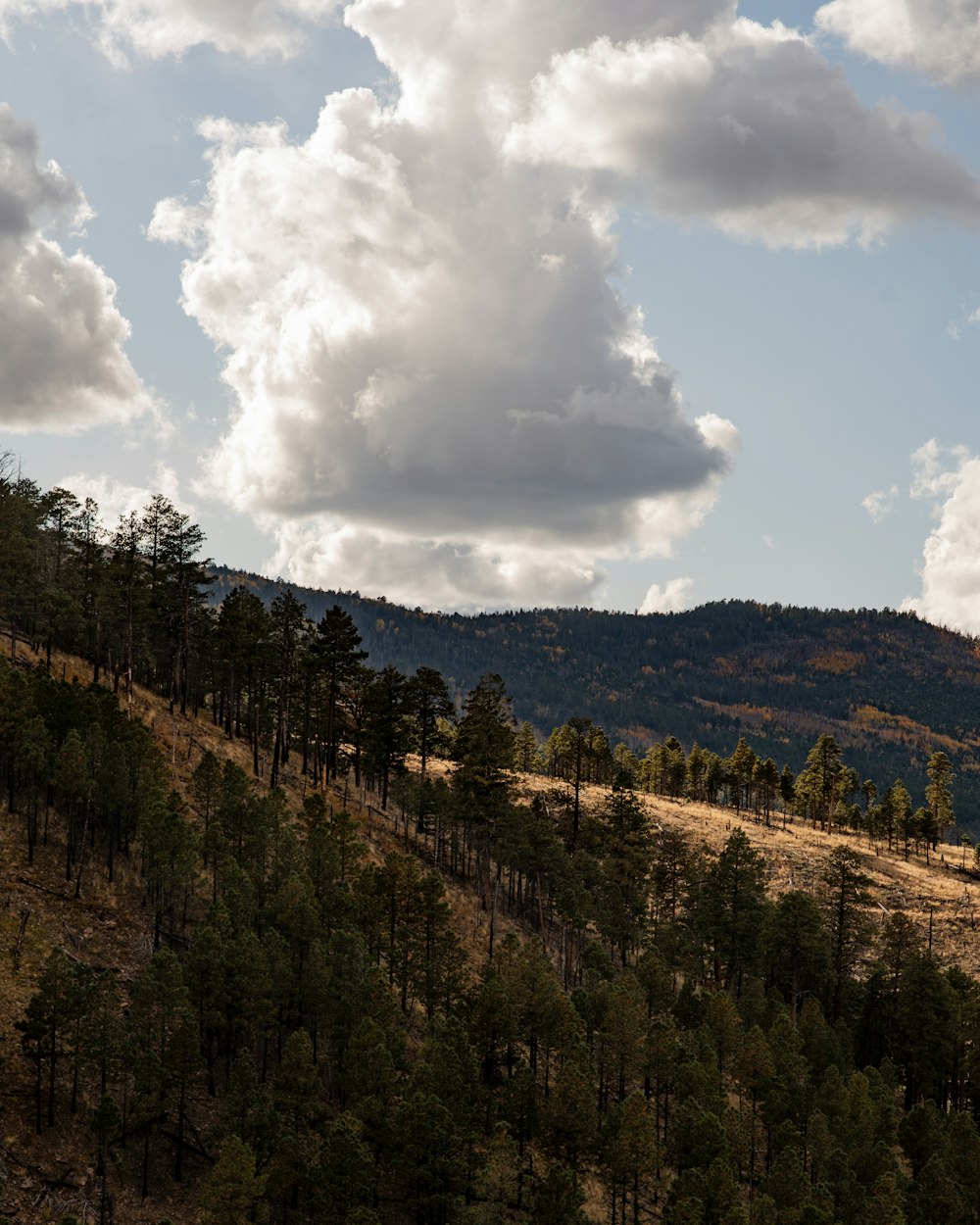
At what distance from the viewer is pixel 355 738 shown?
78750mm

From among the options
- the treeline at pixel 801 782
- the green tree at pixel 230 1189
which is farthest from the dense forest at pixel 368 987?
the treeline at pixel 801 782

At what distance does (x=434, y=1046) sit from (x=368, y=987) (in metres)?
4.22

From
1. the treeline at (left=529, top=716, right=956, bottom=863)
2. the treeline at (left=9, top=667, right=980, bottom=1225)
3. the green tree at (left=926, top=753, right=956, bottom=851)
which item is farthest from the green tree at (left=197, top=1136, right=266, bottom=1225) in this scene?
the green tree at (left=926, top=753, right=956, bottom=851)

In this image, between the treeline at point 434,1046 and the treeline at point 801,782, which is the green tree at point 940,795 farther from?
the treeline at point 434,1046

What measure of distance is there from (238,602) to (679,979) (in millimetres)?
47085

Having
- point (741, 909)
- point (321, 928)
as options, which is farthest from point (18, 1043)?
point (741, 909)

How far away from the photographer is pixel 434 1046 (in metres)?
38.9

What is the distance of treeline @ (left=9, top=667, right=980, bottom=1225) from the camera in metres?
34.0

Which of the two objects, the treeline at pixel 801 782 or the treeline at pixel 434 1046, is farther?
the treeline at pixel 801 782

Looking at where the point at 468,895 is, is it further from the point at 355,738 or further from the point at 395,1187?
the point at 395,1187

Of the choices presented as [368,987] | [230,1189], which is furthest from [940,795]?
[230,1189]

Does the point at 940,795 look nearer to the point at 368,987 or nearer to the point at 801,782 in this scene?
the point at 801,782

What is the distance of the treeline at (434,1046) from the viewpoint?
34.0 meters

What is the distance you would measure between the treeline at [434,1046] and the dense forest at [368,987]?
175 mm
